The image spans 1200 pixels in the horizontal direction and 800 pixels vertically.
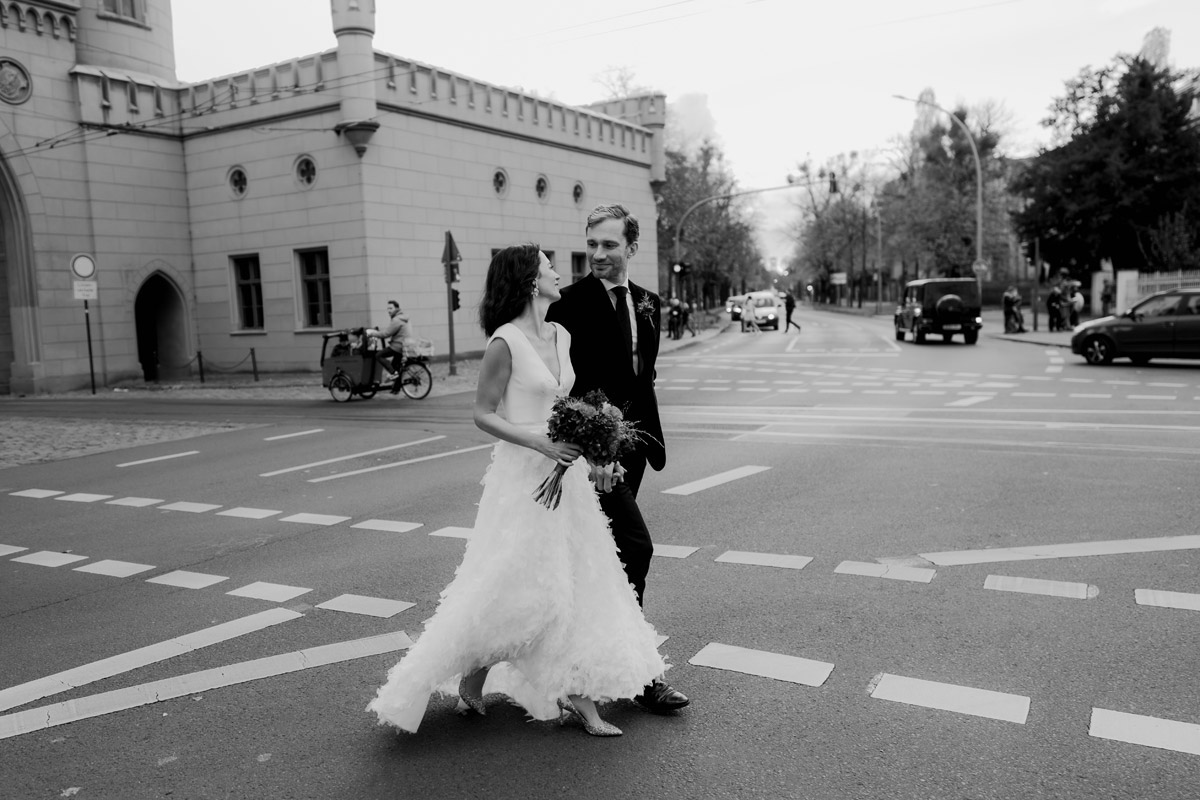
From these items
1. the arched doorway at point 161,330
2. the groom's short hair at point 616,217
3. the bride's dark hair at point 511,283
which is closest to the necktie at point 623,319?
the groom's short hair at point 616,217

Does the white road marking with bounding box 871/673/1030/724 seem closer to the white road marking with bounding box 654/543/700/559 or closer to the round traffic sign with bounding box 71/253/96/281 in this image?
the white road marking with bounding box 654/543/700/559

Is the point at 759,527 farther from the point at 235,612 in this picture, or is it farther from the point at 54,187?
the point at 54,187

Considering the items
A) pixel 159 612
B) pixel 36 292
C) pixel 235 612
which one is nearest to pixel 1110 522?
pixel 235 612

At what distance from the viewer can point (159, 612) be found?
5.07 m

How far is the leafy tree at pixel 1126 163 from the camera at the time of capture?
4141 centimetres

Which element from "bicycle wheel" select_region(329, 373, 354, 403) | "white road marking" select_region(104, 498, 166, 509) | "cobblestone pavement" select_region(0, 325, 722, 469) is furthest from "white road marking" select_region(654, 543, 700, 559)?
"bicycle wheel" select_region(329, 373, 354, 403)

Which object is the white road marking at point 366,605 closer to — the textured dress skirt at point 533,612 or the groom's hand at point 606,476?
the textured dress skirt at point 533,612

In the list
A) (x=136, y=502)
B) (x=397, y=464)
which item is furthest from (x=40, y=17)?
(x=136, y=502)

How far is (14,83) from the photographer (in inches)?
914

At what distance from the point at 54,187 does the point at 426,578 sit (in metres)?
23.4

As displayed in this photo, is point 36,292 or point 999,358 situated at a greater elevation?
point 36,292

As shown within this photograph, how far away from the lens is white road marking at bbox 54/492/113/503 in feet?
28.5

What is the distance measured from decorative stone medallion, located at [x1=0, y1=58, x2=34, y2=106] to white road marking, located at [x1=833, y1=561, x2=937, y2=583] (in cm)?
2503

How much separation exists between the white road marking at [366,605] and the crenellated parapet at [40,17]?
80.2ft
